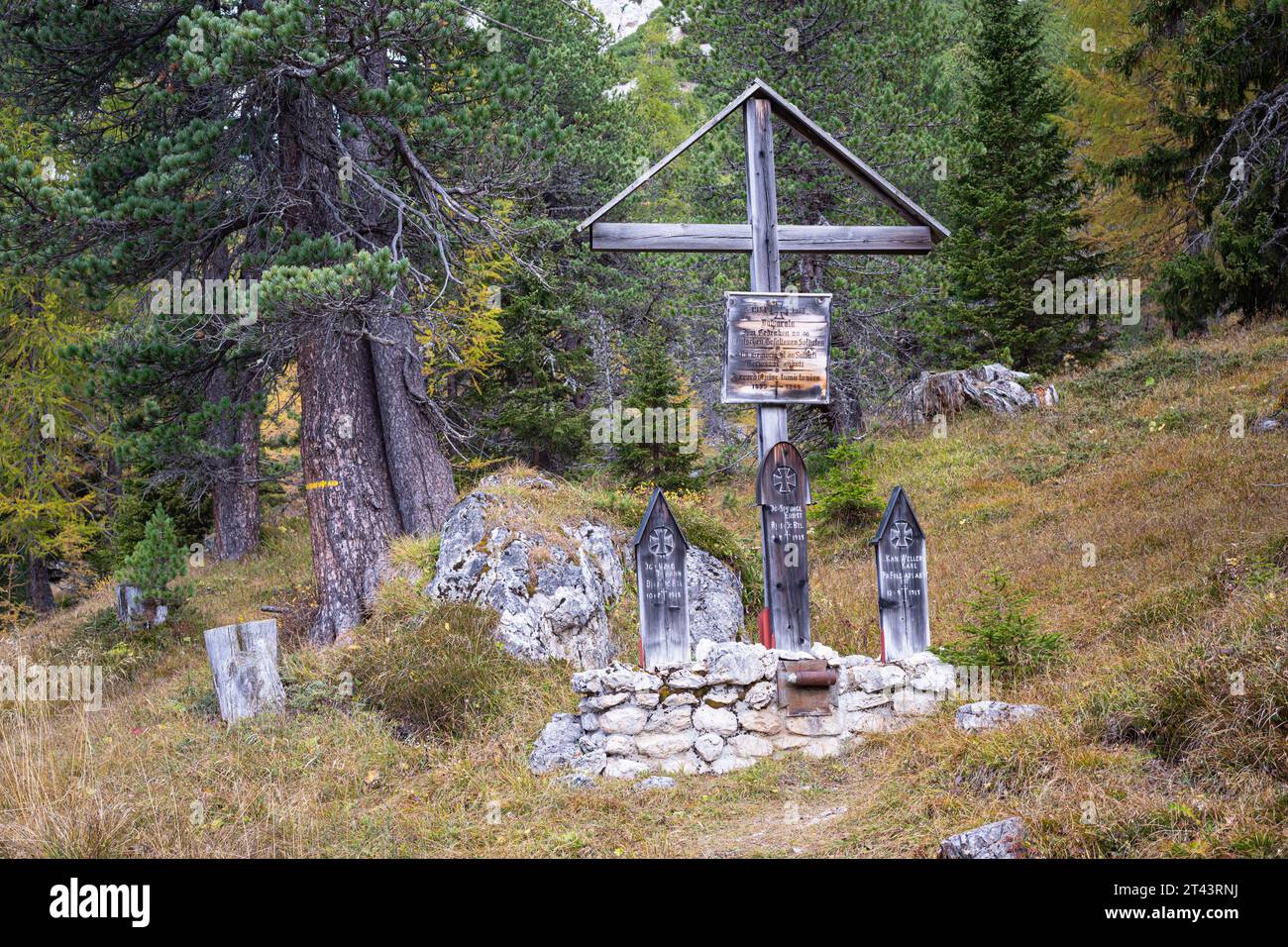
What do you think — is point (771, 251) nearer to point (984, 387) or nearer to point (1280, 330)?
point (984, 387)

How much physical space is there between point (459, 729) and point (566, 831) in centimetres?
203

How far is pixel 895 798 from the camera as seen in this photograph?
5.29 metres

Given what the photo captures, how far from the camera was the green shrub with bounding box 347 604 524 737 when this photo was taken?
732cm

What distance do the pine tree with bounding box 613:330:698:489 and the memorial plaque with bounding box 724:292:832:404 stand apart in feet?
24.4

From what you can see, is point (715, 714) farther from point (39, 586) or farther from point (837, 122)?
point (39, 586)

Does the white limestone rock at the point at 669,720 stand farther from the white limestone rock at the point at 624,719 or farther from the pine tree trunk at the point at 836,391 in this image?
the pine tree trunk at the point at 836,391

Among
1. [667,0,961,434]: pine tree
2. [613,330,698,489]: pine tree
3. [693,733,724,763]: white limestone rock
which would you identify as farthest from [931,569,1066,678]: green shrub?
[667,0,961,434]: pine tree

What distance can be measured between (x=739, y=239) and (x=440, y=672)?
4.24 metres

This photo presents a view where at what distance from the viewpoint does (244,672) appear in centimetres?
787

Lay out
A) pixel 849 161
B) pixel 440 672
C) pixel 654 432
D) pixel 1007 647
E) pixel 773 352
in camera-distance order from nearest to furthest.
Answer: pixel 773 352 < pixel 1007 647 < pixel 849 161 < pixel 440 672 < pixel 654 432
